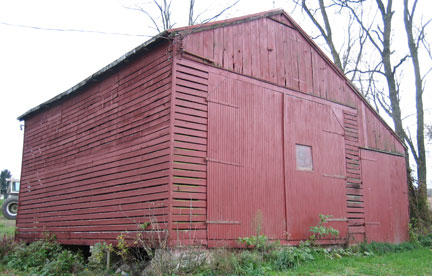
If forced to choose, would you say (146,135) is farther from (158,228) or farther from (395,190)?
(395,190)

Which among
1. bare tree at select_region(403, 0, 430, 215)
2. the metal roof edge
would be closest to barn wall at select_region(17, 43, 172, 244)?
the metal roof edge

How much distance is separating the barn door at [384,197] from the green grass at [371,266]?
Answer: 1.55 m

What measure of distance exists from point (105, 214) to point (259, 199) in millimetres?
3848

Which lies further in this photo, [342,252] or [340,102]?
[340,102]

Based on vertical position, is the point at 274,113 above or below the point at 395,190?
above

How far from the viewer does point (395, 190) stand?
14.1 metres

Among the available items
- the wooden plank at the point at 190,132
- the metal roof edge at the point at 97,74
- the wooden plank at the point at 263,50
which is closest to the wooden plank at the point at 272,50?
the wooden plank at the point at 263,50

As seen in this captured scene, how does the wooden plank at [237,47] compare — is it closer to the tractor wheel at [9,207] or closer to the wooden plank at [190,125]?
the wooden plank at [190,125]

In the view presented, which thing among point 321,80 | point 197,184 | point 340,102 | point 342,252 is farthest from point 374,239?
point 197,184

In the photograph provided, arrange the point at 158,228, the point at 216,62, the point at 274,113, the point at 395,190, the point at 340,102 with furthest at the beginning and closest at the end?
the point at 395,190 → the point at 340,102 → the point at 274,113 → the point at 216,62 → the point at 158,228

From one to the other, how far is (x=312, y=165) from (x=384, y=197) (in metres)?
3.62

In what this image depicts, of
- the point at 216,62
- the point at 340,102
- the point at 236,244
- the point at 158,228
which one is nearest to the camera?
the point at 158,228

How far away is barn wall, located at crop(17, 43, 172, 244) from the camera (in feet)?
30.5

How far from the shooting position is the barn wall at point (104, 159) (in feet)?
30.5
